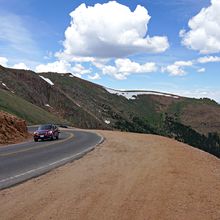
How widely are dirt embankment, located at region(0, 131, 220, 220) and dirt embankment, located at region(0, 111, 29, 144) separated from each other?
68.0 ft

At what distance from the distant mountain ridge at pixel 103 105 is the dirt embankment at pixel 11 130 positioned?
3373 centimetres

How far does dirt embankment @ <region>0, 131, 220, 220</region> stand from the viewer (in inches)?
356

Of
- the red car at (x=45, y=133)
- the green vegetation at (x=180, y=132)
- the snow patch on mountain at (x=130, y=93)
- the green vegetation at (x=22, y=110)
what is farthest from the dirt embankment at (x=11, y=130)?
the snow patch on mountain at (x=130, y=93)

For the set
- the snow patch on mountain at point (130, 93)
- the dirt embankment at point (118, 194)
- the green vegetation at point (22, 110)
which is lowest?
the dirt embankment at point (118, 194)

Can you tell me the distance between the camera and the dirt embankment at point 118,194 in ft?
29.6

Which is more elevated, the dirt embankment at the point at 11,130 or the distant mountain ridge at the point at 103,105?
the distant mountain ridge at the point at 103,105

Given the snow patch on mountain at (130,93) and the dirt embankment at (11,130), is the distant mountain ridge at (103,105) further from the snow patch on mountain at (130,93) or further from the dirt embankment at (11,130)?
the dirt embankment at (11,130)

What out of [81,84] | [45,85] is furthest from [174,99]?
[45,85]

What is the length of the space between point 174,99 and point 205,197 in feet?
597

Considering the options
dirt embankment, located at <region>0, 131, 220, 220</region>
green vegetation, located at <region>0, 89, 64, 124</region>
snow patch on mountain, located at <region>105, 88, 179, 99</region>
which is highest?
snow patch on mountain, located at <region>105, 88, 179, 99</region>

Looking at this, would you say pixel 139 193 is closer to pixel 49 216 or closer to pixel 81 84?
pixel 49 216

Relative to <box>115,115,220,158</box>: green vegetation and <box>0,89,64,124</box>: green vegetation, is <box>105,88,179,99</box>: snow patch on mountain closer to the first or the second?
<box>115,115,220,158</box>: green vegetation

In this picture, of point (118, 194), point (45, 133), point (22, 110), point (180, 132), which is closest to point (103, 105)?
point (180, 132)

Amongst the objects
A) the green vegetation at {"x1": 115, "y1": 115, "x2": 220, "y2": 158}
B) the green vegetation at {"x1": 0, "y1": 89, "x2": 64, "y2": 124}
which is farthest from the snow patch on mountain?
the green vegetation at {"x1": 0, "y1": 89, "x2": 64, "y2": 124}
